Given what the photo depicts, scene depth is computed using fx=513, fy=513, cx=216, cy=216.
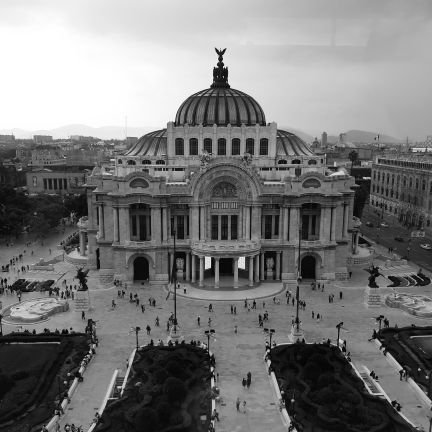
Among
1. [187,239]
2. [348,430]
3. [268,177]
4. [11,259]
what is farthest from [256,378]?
[11,259]

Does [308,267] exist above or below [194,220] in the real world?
below

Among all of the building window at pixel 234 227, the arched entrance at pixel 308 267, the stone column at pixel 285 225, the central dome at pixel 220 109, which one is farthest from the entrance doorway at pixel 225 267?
the central dome at pixel 220 109

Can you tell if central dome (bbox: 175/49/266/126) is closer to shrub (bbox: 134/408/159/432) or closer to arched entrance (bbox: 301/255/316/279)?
arched entrance (bbox: 301/255/316/279)

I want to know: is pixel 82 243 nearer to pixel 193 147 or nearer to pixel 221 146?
pixel 193 147

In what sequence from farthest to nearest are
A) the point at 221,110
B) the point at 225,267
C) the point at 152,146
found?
the point at 152,146
the point at 221,110
the point at 225,267

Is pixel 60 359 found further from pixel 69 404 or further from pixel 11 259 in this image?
pixel 11 259

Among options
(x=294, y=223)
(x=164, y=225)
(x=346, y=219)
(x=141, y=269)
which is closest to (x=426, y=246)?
(x=346, y=219)
